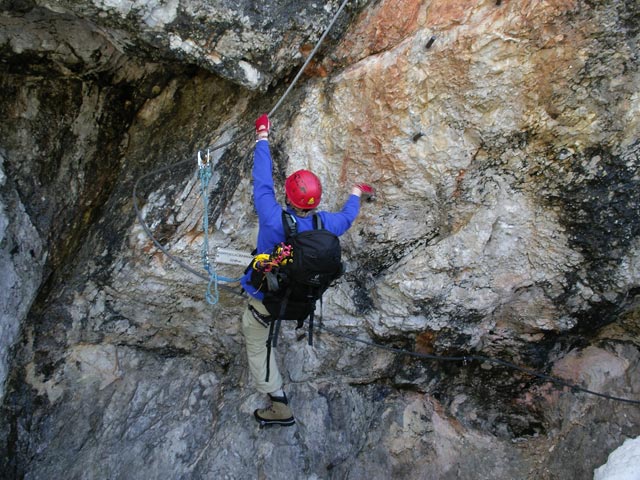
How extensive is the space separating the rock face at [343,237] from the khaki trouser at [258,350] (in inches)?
19.0

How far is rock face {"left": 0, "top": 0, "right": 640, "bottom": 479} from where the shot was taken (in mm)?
4129

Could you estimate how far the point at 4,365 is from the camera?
4828 millimetres

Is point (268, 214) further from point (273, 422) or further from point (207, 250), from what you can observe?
point (273, 422)

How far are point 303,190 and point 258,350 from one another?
1.87m

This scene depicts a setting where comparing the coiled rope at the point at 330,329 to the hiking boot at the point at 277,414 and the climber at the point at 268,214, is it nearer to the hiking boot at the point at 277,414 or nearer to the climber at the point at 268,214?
the climber at the point at 268,214

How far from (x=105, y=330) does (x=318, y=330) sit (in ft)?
7.48

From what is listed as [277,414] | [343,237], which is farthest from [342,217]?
[277,414]

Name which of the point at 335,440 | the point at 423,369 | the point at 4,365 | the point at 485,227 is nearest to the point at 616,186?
the point at 485,227

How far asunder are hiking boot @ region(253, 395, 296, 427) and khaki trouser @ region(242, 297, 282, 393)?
9.1 inches

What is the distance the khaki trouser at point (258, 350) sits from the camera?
191 inches

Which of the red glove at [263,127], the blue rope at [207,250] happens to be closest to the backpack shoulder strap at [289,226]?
the red glove at [263,127]

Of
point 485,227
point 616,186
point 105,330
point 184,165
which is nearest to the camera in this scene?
A: point 616,186

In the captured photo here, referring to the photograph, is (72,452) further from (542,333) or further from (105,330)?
(542,333)

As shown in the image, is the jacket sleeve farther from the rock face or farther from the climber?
the rock face
